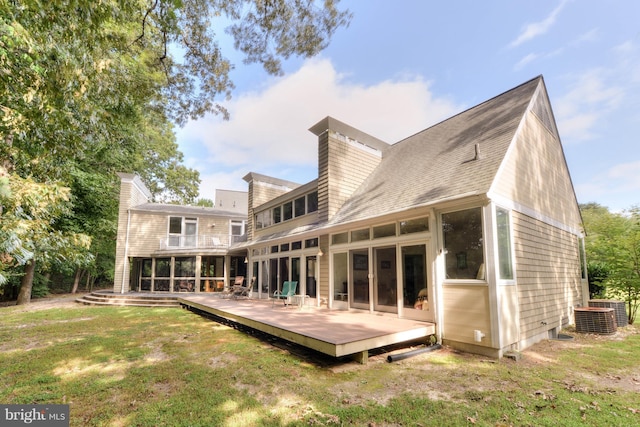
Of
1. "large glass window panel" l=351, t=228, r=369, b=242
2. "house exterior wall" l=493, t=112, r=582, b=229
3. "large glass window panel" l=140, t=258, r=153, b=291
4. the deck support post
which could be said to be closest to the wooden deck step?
"large glass window panel" l=140, t=258, r=153, b=291

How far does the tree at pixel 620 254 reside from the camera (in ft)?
27.3

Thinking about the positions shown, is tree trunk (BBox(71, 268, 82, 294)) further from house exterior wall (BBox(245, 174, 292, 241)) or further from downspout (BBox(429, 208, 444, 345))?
downspout (BBox(429, 208, 444, 345))

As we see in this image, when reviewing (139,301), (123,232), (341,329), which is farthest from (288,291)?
(123,232)

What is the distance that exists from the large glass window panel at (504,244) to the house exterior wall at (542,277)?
32cm

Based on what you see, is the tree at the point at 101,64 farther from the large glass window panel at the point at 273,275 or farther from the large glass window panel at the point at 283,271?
the large glass window panel at the point at 273,275

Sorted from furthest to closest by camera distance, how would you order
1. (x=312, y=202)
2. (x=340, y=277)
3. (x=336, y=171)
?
(x=312, y=202)
(x=336, y=171)
(x=340, y=277)

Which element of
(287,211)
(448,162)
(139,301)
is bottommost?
(139,301)

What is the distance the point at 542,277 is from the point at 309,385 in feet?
19.4

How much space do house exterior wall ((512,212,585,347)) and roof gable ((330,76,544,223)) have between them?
1.33 meters

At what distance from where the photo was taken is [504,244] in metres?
5.61

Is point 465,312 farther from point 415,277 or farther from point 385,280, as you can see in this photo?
point 385,280

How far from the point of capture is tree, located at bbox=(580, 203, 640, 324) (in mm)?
8328

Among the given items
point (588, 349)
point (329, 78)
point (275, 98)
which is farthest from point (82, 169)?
point (588, 349)

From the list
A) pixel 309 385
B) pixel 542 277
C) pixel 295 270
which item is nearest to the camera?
pixel 309 385
